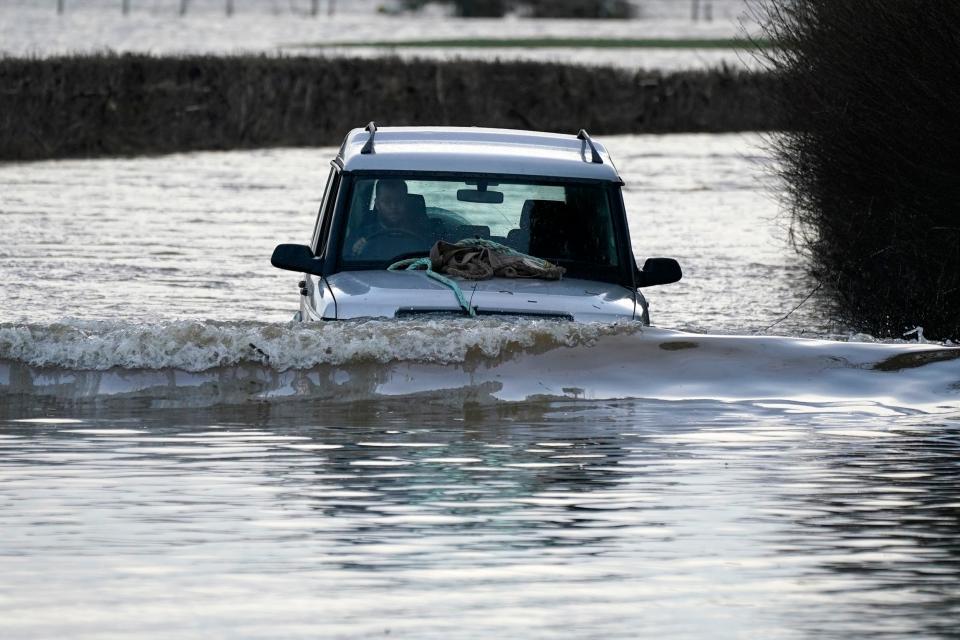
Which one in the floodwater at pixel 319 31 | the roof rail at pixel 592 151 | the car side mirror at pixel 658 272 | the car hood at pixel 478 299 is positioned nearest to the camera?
the car hood at pixel 478 299

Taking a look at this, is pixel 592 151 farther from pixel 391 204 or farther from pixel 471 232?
pixel 391 204

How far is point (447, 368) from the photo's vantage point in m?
11.3

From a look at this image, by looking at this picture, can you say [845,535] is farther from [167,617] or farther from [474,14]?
[474,14]

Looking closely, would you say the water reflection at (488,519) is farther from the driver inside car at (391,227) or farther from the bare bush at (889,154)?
the bare bush at (889,154)

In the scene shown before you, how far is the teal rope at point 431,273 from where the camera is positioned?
33.3ft

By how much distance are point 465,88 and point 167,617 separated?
42700 millimetres

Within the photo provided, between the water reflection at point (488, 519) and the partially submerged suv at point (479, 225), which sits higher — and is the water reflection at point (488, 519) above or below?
below

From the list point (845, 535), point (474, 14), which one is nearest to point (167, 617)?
point (845, 535)

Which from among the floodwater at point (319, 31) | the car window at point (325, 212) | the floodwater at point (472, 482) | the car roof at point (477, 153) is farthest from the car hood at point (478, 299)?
the floodwater at point (319, 31)

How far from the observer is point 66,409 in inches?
442

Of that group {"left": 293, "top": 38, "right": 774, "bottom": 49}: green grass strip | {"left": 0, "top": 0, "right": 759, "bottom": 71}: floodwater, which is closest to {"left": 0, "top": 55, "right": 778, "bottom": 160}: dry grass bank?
{"left": 0, "top": 0, "right": 759, "bottom": 71}: floodwater

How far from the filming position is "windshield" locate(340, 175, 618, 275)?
11.1 m

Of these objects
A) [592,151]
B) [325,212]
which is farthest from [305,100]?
[592,151]

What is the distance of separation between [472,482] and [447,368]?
243 centimetres
